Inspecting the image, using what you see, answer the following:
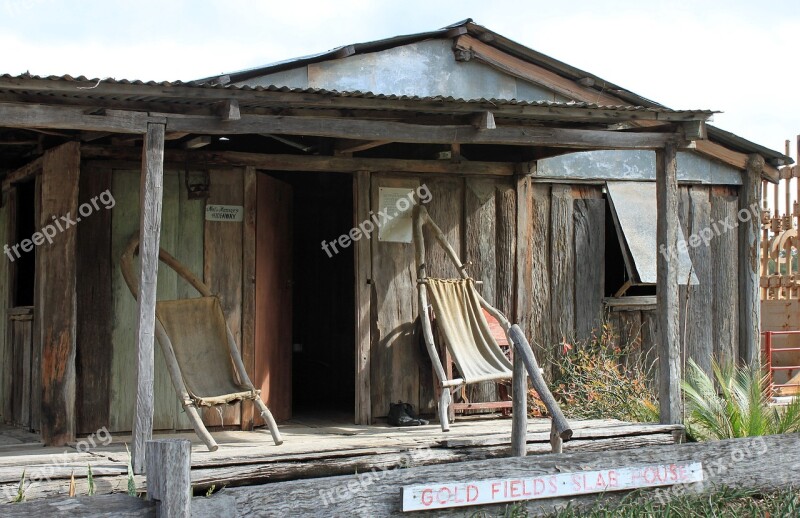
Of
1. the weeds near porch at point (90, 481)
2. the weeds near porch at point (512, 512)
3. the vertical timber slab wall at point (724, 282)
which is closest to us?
the weeds near porch at point (90, 481)

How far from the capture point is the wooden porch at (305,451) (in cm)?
587

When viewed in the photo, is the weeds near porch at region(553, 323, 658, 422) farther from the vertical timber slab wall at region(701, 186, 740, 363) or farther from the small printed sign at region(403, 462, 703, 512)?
the small printed sign at region(403, 462, 703, 512)

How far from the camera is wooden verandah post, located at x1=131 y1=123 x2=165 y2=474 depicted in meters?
6.09

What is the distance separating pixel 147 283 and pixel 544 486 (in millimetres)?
2818

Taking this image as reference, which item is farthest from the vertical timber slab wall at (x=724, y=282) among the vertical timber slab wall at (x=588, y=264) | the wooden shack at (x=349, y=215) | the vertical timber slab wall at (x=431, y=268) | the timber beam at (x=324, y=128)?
the timber beam at (x=324, y=128)

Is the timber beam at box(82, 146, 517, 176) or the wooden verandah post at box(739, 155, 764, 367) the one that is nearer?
the timber beam at box(82, 146, 517, 176)

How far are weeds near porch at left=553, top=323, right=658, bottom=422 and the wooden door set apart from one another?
2.53 m

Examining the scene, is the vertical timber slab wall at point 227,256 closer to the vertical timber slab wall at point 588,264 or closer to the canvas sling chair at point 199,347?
the canvas sling chair at point 199,347

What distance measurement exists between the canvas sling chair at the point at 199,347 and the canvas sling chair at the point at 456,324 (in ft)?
5.03

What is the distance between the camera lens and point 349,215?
33.8 feet

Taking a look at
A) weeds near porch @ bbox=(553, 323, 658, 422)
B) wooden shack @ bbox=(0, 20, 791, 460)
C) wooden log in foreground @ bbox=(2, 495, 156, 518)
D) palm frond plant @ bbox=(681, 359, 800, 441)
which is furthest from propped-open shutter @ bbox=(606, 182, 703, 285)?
wooden log in foreground @ bbox=(2, 495, 156, 518)

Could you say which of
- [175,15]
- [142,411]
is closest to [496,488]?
[142,411]

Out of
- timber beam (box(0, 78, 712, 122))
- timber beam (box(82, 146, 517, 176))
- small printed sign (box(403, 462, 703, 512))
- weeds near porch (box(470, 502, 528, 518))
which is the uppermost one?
timber beam (box(0, 78, 712, 122))

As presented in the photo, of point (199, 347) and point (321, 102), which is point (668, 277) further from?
point (199, 347)
